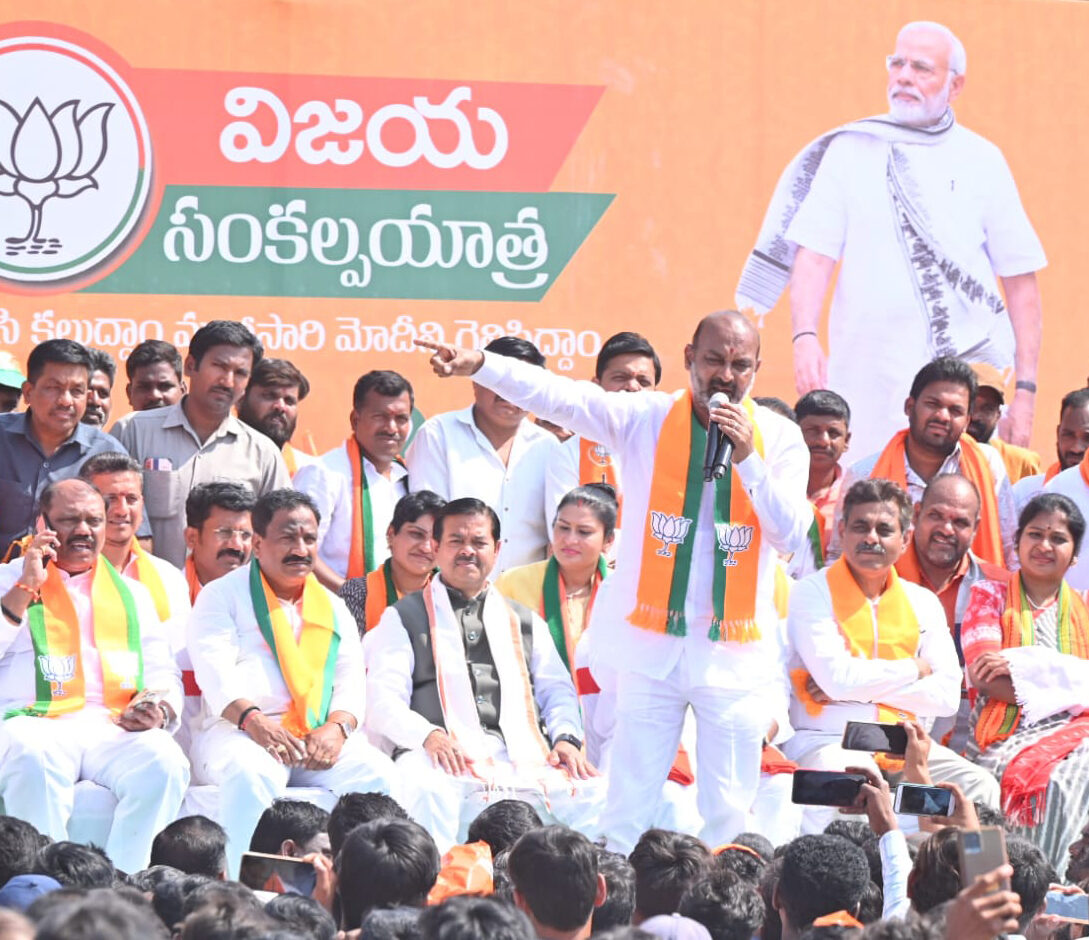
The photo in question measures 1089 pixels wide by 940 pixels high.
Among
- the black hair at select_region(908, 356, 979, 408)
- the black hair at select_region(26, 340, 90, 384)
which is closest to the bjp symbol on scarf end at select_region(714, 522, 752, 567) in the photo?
the black hair at select_region(908, 356, 979, 408)

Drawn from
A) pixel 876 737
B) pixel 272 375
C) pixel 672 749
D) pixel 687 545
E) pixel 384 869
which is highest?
pixel 272 375

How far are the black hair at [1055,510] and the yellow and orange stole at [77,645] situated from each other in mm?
3274

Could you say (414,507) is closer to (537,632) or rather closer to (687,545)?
(537,632)

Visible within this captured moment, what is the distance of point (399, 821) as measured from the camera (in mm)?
4273

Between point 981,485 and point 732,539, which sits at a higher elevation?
point 981,485

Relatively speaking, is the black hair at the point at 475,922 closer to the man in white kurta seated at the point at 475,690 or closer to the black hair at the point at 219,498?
the man in white kurta seated at the point at 475,690

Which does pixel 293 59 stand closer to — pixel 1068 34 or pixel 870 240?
pixel 870 240

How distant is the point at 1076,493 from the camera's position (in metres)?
7.72

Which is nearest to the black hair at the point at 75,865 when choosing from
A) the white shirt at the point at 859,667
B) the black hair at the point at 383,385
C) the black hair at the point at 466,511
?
the black hair at the point at 466,511

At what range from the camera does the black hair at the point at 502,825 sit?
5.30 m

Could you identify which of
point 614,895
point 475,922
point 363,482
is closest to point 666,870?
point 614,895

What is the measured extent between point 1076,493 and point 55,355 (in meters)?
4.08

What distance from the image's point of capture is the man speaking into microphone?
5.86 meters

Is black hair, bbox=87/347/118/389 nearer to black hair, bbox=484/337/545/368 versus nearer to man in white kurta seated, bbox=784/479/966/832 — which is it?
black hair, bbox=484/337/545/368
